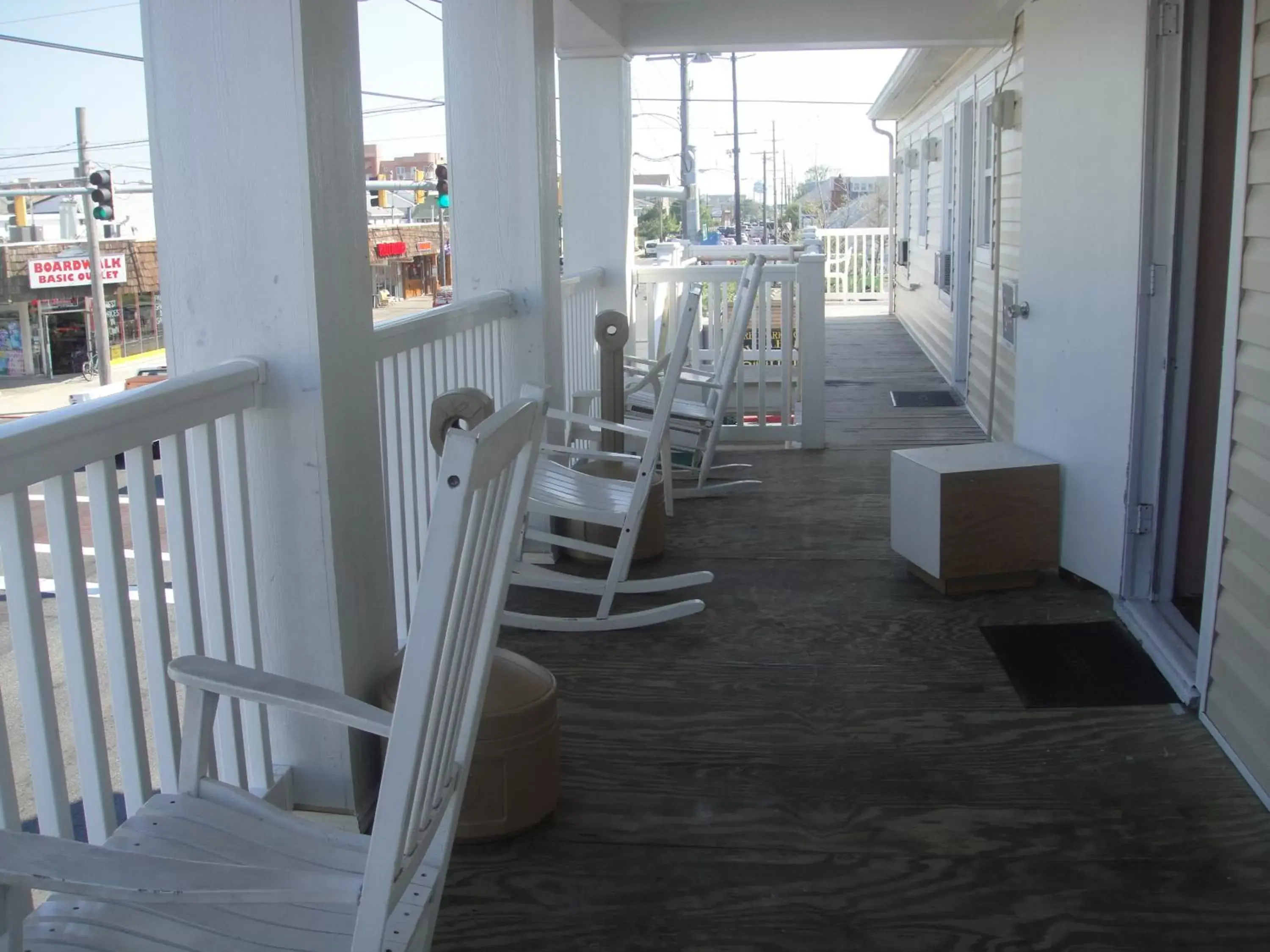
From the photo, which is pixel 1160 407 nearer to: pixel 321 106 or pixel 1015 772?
pixel 1015 772

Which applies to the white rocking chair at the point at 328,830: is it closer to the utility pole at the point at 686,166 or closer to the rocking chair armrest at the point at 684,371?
the rocking chair armrest at the point at 684,371

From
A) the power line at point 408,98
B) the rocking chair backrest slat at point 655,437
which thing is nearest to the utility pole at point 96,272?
the power line at point 408,98

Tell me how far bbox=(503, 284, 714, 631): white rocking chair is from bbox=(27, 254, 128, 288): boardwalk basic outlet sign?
26.9 meters

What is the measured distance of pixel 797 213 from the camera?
4891 cm

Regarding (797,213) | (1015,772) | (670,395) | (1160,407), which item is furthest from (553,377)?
(797,213)

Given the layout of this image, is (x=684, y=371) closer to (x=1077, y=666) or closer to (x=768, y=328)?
(x=768, y=328)

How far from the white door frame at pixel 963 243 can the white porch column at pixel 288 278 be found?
21.3 feet

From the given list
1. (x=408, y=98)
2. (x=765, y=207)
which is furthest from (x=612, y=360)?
(x=765, y=207)

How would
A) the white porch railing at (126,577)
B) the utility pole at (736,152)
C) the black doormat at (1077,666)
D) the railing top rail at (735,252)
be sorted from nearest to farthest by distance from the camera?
the white porch railing at (126,577) → the black doormat at (1077,666) → the railing top rail at (735,252) → the utility pole at (736,152)

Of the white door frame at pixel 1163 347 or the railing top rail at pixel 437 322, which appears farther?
the white door frame at pixel 1163 347

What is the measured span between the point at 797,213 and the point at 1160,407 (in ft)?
154

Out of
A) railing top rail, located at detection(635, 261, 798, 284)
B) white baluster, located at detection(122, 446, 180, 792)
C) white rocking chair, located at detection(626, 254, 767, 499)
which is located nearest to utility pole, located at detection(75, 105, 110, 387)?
railing top rail, located at detection(635, 261, 798, 284)

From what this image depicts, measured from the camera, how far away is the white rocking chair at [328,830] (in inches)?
47.1

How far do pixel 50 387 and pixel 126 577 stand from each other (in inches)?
1130
